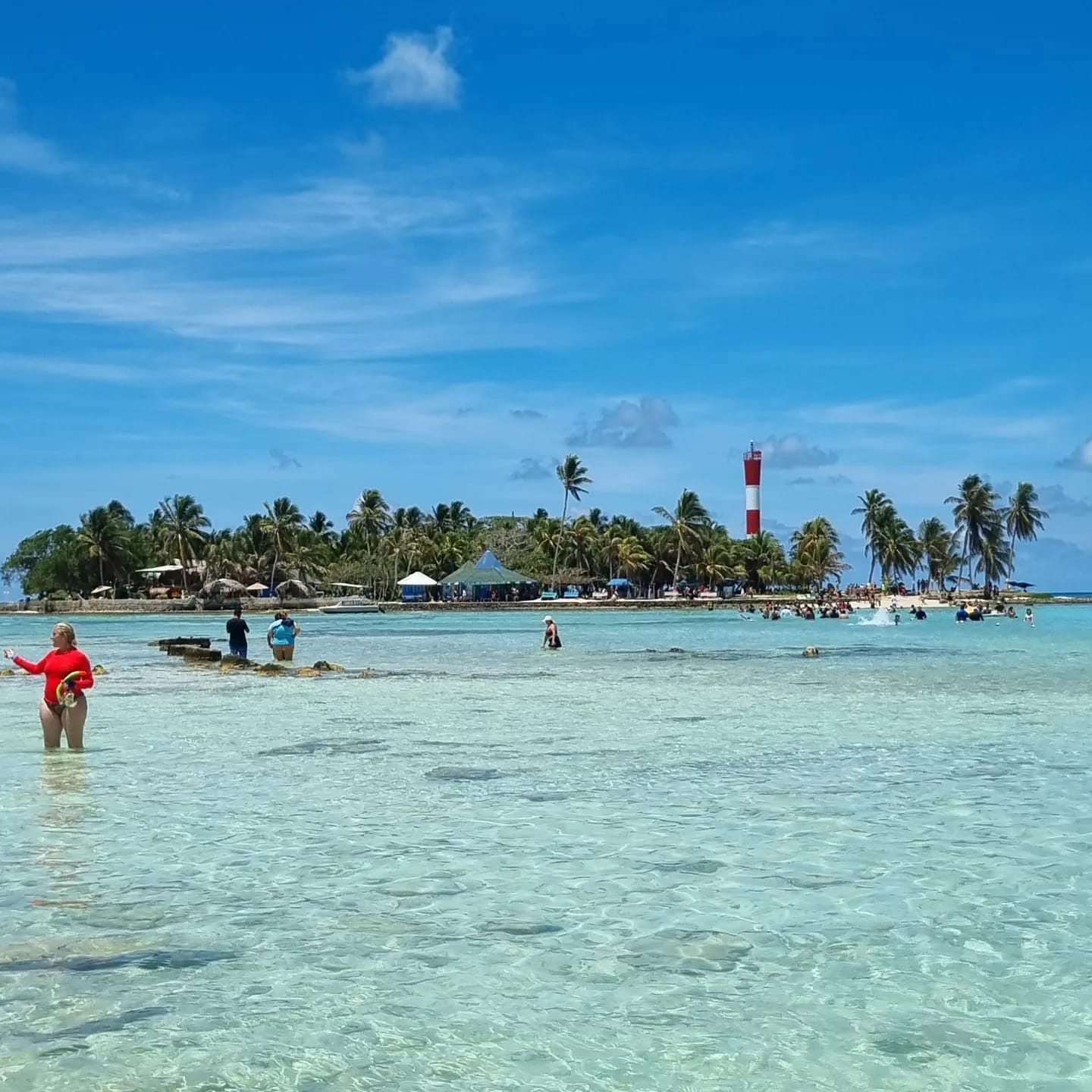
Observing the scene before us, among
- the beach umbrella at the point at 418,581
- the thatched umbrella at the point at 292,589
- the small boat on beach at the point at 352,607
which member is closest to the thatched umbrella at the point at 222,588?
the thatched umbrella at the point at 292,589

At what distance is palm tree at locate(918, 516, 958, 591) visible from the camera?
124 m

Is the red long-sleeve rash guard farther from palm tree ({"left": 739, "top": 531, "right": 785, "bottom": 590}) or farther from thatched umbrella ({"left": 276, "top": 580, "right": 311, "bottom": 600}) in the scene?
palm tree ({"left": 739, "top": 531, "right": 785, "bottom": 590})

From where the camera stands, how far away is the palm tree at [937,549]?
124125 millimetres

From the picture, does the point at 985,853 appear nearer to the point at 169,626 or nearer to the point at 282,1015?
the point at 282,1015

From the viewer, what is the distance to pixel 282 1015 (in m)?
5.86

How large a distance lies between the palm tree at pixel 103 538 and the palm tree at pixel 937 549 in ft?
246

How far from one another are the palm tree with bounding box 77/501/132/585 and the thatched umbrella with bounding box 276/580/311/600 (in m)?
15.4

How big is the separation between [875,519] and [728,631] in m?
62.8

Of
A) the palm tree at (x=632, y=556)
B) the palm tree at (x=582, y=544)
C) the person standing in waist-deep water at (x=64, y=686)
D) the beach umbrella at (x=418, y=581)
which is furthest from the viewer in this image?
the palm tree at (x=582, y=544)

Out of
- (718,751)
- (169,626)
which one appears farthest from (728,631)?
(718,751)

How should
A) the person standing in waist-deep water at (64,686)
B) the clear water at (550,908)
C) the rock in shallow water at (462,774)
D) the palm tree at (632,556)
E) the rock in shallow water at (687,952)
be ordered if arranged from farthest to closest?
the palm tree at (632,556) < the person standing in waist-deep water at (64,686) < the rock in shallow water at (462,774) < the rock in shallow water at (687,952) < the clear water at (550,908)

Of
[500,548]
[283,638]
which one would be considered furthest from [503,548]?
[283,638]

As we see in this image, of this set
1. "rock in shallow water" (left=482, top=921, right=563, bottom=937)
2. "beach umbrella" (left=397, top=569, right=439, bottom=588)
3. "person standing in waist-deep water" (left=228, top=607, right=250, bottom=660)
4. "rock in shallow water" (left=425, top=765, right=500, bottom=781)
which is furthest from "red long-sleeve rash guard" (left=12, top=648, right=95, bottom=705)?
"beach umbrella" (left=397, top=569, right=439, bottom=588)

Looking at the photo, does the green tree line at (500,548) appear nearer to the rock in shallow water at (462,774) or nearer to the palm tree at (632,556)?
the palm tree at (632,556)
